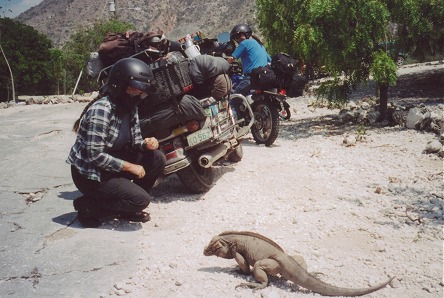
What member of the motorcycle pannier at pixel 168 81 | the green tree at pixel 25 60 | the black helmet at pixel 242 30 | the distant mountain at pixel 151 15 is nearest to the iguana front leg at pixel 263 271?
the motorcycle pannier at pixel 168 81

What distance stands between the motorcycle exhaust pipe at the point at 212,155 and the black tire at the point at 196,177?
0.65 ft

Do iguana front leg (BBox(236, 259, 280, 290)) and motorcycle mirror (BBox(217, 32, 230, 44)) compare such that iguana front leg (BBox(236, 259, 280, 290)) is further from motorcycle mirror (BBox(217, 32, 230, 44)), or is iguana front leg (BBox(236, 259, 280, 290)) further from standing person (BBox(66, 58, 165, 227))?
motorcycle mirror (BBox(217, 32, 230, 44))

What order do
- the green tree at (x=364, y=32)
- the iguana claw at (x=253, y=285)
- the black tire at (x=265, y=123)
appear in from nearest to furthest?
the iguana claw at (x=253, y=285)
the black tire at (x=265, y=123)
the green tree at (x=364, y=32)

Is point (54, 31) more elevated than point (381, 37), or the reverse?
point (54, 31)

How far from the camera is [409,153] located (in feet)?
23.4

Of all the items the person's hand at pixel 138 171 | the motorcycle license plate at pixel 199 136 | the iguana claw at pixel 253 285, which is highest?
the motorcycle license plate at pixel 199 136

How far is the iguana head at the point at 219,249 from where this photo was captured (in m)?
3.66

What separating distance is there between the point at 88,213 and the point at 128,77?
1.53 meters

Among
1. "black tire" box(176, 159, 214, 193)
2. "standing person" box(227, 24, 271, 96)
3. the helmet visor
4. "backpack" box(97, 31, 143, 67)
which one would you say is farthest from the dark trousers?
"standing person" box(227, 24, 271, 96)

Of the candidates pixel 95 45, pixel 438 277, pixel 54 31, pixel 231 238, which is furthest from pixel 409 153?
pixel 54 31

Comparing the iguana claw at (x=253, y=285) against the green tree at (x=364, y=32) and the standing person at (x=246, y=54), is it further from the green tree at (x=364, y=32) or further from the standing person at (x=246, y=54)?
the green tree at (x=364, y=32)

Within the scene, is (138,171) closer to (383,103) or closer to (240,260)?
(240,260)

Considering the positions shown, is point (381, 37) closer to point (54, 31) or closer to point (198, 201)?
point (198, 201)

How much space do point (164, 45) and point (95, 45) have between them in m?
31.3
